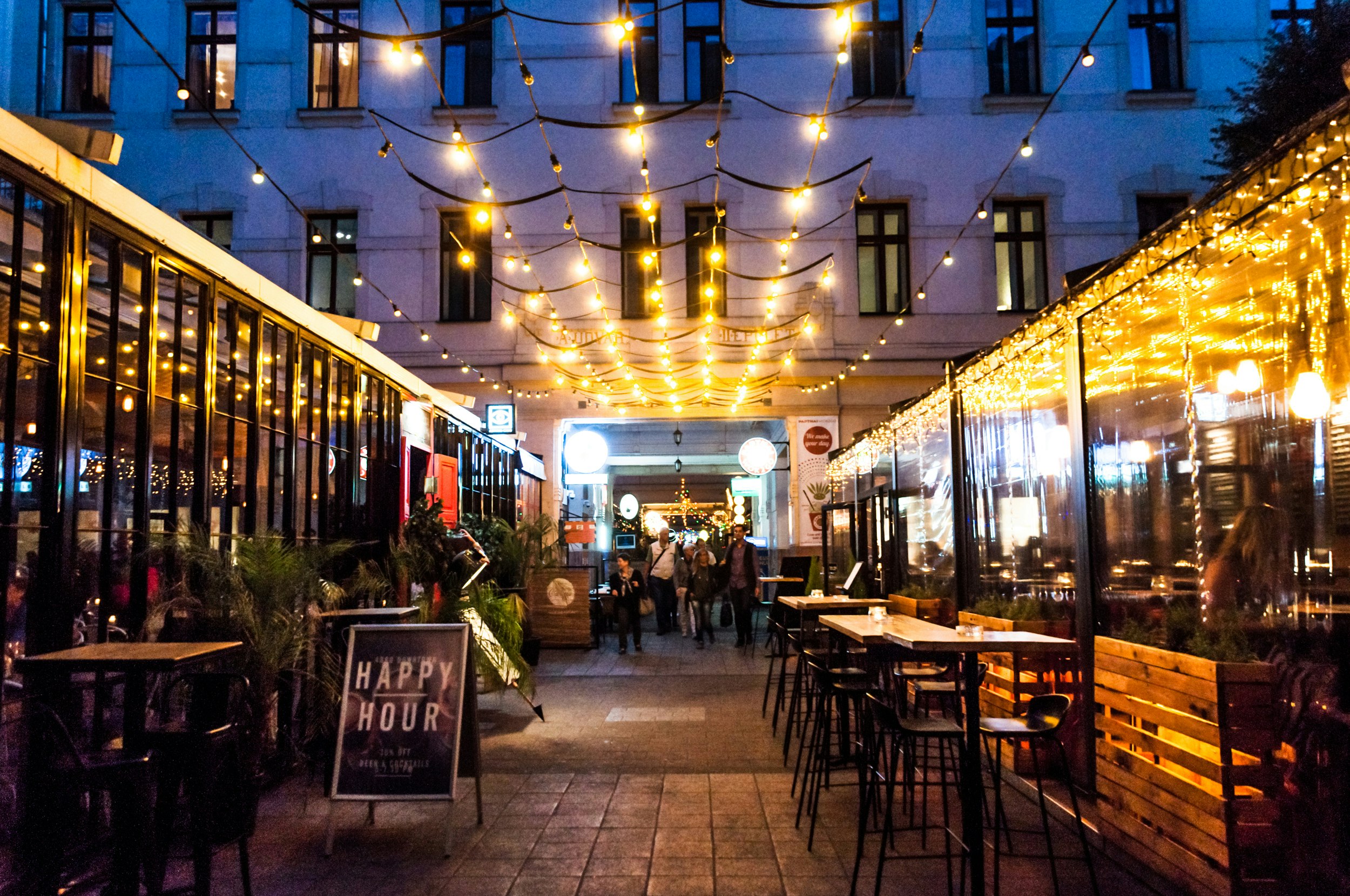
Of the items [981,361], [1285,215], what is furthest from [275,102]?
[1285,215]

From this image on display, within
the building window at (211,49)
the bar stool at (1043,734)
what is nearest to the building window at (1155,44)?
the building window at (211,49)

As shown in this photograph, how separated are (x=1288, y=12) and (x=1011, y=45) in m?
4.31

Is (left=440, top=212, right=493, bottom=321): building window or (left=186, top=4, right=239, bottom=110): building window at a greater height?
(left=186, top=4, right=239, bottom=110): building window

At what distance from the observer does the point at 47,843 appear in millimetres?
4289

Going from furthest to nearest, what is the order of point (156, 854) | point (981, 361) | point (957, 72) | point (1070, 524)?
point (957, 72) < point (981, 361) < point (1070, 524) < point (156, 854)

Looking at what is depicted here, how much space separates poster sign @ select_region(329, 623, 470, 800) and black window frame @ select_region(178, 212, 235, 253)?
13.6 meters

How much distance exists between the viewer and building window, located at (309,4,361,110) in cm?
1702

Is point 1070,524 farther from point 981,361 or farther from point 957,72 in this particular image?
point 957,72

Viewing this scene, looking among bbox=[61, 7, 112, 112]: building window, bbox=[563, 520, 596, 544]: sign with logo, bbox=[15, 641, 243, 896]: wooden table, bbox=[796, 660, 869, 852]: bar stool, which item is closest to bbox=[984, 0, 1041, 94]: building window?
bbox=[563, 520, 596, 544]: sign with logo

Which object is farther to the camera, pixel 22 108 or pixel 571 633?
pixel 22 108

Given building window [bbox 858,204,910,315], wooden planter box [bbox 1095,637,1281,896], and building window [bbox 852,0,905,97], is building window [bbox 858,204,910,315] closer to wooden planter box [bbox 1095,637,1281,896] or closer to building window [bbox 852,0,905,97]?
building window [bbox 852,0,905,97]

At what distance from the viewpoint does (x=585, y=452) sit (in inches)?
655

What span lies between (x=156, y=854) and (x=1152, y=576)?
18.0 feet

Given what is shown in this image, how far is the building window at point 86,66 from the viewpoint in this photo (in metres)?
16.8
